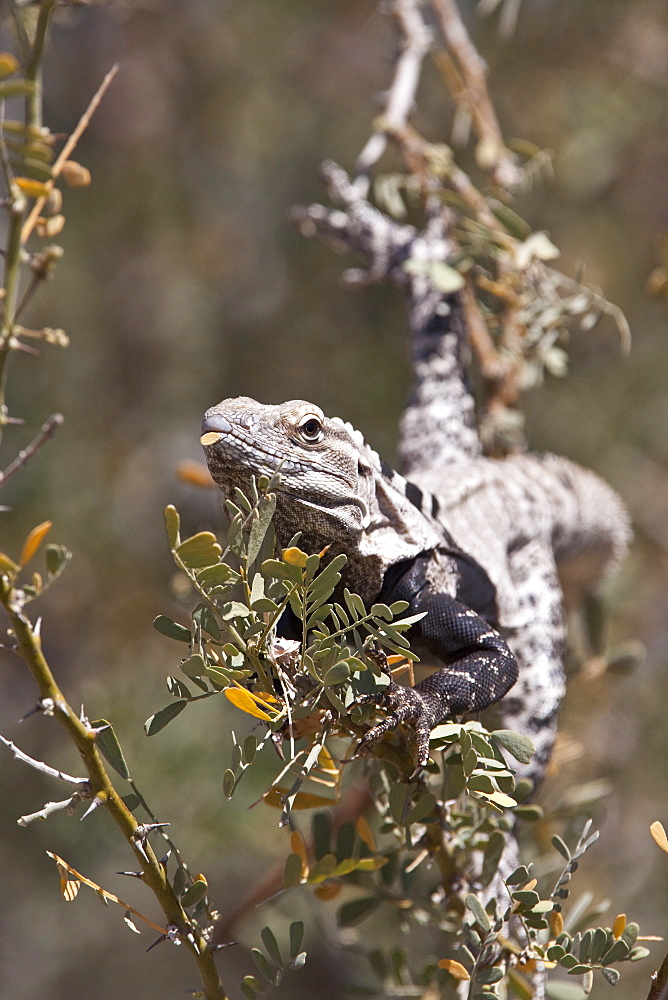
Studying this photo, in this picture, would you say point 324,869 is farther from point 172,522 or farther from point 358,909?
point 172,522

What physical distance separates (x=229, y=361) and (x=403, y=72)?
8.40 feet

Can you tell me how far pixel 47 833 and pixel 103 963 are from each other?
2446 mm

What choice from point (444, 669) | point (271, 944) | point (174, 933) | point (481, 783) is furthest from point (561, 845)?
point (174, 933)

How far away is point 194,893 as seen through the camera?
1629 millimetres

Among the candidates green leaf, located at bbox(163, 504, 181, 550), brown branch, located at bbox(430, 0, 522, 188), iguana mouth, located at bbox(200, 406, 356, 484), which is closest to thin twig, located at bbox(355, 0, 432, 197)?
brown branch, located at bbox(430, 0, 522, 188)

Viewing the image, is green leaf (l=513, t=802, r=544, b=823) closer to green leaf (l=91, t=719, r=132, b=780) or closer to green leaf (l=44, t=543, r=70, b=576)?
green leaf (l=91, t=719, r=132, b=780)

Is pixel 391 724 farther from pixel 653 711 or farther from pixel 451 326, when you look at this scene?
pixel 653 711

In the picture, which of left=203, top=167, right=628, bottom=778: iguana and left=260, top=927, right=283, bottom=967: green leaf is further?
left=203, top=167, right=628, bottom=778: iguana

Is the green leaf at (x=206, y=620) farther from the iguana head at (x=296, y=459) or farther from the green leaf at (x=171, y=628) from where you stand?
the iguana head at (x=296, y=459)

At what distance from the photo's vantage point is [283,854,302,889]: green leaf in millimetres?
1800

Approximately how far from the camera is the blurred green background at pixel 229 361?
4.21 meters

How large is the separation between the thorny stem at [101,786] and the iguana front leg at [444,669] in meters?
0.40

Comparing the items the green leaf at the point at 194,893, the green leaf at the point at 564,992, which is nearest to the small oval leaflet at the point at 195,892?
the green leaf at the point at 194,893

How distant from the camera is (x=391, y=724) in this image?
66.2 inches
